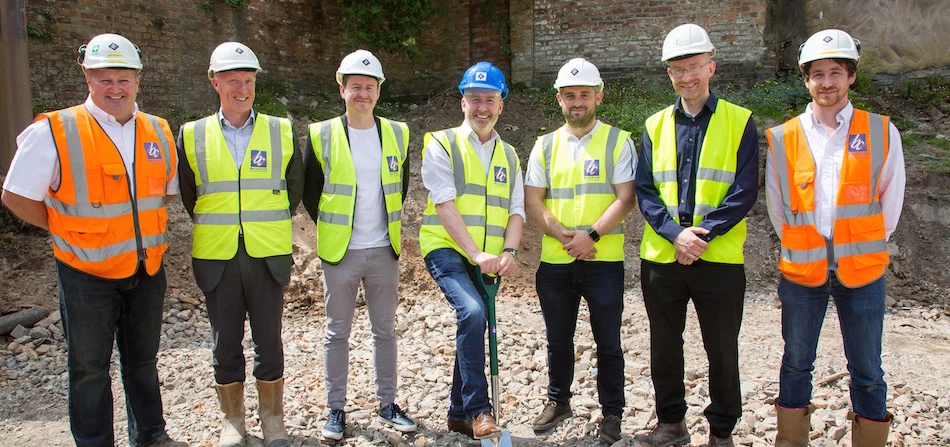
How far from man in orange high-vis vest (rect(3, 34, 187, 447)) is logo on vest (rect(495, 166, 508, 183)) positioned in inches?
73.1

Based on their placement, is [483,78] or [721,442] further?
[483,78]

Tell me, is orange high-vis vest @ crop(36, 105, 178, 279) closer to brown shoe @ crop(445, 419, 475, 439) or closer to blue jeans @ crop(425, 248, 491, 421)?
blue jeans @ crop(425, 248, 491, 421)

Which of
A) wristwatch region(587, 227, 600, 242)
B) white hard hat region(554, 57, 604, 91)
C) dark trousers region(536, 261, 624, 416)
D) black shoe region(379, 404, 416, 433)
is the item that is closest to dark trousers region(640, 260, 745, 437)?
dark trousers region(536, 261, 624, 416)

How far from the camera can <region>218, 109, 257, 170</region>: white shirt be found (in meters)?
3.86

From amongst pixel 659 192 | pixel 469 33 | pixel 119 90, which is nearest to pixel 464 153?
pixel 659 192

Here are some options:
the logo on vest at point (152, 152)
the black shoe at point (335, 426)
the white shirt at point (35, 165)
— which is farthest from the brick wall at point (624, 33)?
the white shirt at point (35, 165)

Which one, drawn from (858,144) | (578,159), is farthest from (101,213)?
(858,144)

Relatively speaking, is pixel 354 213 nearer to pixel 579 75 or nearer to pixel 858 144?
pixel 579 75

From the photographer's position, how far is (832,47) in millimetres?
3418

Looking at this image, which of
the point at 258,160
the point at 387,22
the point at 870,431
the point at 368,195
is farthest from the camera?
the point at 387,22

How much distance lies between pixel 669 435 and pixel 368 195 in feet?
7.34

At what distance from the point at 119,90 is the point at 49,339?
3.63 metres

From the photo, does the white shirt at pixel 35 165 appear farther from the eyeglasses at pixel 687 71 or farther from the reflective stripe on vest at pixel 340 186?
the eyeglasses at pixel 687 71

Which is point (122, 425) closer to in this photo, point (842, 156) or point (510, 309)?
point (510, 309)
